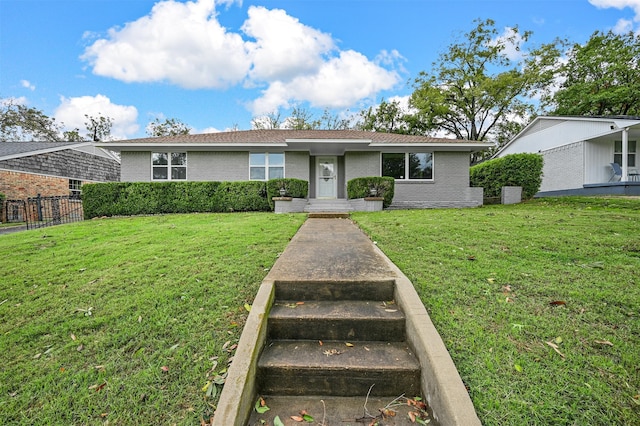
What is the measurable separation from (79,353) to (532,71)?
30.2m

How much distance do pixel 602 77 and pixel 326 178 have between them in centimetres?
2386

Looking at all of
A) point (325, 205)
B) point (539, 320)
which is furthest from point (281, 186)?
point (539, 320)

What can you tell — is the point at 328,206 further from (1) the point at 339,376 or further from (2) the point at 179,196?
(1) the point at 339,376

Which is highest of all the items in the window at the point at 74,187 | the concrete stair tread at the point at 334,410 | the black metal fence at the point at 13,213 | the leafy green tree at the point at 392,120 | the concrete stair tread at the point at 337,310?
the leafy green tree at the point at 392,120

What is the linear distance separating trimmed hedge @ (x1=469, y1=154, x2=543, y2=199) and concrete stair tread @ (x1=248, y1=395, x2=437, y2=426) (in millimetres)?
12998

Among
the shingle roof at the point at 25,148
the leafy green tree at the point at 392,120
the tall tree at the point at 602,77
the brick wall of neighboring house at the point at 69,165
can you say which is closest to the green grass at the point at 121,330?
the brick wall of neighboring house at the point at 69,165

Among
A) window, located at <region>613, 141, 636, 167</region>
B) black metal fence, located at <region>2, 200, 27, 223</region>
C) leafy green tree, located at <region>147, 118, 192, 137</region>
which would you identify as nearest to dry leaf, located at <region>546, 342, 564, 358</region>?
window, located at <region>613, 141, 636, 167</region>

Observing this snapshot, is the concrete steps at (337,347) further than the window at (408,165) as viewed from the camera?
No

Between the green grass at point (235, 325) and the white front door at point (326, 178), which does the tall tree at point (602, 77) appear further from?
the green grass at point (235, 325)

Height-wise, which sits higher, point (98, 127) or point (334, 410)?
point (98, 127)

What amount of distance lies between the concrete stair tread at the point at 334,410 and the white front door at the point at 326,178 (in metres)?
12.3

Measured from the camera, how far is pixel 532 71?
22.1 meters

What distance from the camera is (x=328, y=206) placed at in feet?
40.1

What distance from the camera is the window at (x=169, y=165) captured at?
43.3 ft
